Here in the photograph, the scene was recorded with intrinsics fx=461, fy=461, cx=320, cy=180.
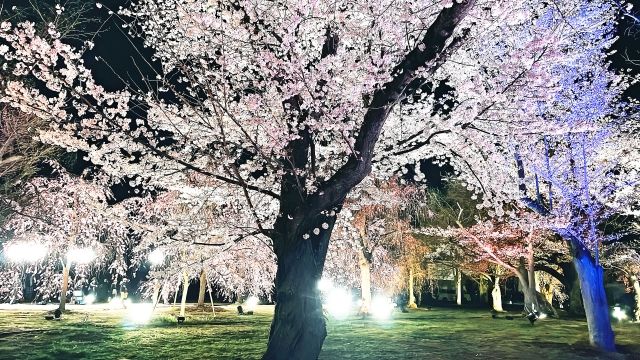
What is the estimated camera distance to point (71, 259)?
22375mm

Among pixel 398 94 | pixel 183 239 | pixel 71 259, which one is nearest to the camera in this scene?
pixel 398 94

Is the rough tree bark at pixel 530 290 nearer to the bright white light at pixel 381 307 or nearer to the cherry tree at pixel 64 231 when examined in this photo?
the bright white light at pixel 381 307

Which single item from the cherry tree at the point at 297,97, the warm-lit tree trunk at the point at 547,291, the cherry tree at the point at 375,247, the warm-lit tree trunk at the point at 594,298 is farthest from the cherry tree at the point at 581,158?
the warm-lit tree trunk at the point at 547,291

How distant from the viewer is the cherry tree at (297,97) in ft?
21.8

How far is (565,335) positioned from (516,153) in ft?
26.1

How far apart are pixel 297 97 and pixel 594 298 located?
10329mm

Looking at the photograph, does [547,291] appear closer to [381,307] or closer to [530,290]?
[530,290]

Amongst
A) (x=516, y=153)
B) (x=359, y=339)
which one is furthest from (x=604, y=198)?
(x=359, y=339)

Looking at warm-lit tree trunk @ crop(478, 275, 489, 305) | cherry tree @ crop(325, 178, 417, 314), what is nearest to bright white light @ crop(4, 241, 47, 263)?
cherry tree @ crop(325, 178, 417, 314)

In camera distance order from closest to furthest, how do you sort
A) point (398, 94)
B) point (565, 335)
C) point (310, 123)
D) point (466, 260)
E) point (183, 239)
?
point (398, 94), point (310, 123), point (183, 239), point (565, 335), point (466, 260)

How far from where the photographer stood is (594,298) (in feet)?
41.4

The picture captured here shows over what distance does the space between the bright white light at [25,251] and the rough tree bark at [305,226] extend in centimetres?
1760

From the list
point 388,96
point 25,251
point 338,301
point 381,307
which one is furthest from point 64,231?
point 388,96

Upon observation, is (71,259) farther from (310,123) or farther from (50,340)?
(310,123)
